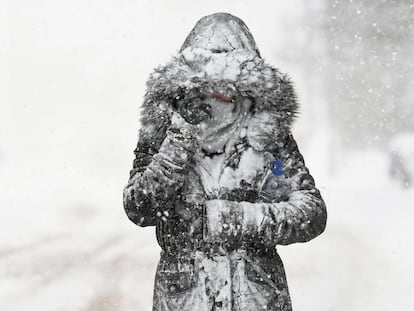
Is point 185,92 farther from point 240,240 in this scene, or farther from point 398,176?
point 398,176

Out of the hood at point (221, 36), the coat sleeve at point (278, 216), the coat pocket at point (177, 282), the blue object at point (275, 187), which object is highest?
the hood at point (221, 36)

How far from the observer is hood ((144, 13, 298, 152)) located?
303 cm

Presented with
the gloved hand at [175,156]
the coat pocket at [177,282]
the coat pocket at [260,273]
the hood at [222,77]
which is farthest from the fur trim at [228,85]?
the coat pocket at [177,282]

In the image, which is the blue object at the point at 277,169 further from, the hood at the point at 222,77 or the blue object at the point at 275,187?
the hood at the point at 222,77

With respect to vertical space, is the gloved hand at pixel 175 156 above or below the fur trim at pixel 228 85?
below

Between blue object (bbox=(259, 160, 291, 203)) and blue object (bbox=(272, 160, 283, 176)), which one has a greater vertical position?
blue object (bbox=(272, 160, 283, 176))

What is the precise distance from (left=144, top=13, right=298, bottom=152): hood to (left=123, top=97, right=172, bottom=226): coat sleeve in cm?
4

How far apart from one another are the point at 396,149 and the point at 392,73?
38.0 inches

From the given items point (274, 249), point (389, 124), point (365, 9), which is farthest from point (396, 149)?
point (274, 249)

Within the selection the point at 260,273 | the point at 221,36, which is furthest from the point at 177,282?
the point at 221,36

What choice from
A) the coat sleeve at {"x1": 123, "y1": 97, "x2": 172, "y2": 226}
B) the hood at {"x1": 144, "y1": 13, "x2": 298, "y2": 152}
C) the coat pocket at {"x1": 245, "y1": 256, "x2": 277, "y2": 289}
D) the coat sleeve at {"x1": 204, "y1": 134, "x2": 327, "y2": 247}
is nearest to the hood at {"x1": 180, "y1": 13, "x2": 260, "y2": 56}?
the hood at {"x1": 144, "y1": 13, "x2": 298, "y2": 152}

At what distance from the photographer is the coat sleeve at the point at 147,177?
9.73 ft

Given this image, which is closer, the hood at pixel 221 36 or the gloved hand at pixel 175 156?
the gloved hand at pixel 175 156

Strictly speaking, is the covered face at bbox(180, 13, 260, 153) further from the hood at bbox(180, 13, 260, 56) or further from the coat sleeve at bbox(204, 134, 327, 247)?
the coat sleeve at bbox(204, 134, 327, 247)
